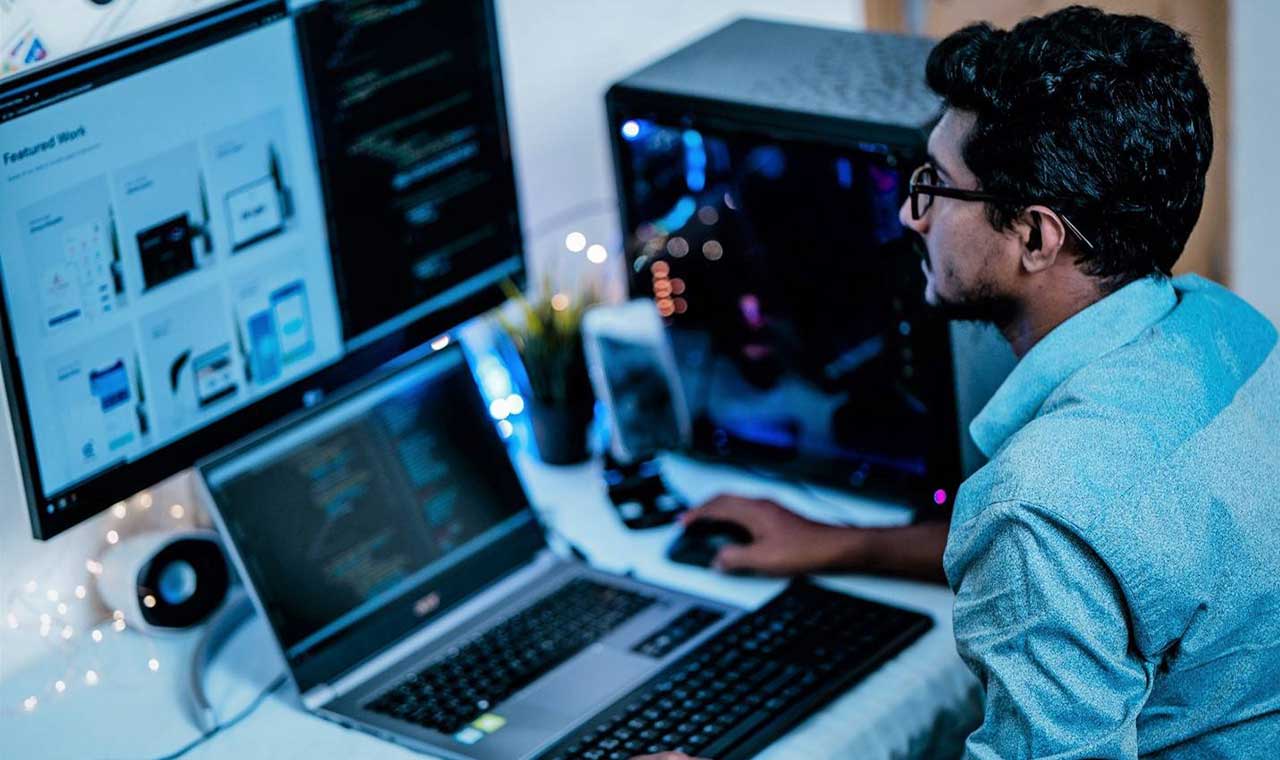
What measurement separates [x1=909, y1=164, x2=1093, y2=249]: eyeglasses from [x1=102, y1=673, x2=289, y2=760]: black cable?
27.6 inches

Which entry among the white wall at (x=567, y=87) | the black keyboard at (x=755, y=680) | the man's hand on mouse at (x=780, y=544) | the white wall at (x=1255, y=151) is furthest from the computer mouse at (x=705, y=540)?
the white wall at (x=1255, y=151)

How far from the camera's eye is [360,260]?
5.32 feet

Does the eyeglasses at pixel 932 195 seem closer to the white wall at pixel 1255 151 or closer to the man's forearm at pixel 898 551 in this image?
the man's forearm at pixel 898 551

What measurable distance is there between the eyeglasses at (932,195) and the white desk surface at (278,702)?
40 centimetres

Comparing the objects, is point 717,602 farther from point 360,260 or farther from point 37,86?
point 37,86

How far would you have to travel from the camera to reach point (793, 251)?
5.88ft

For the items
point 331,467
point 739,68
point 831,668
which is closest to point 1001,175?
point 831,668

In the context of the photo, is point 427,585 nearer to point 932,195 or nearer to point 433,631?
point 433,631

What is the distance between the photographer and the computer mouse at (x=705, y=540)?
5.47 ft

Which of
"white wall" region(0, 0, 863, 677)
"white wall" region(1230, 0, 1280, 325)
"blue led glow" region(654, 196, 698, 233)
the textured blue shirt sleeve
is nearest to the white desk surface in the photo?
the textured blue shirt sleeve

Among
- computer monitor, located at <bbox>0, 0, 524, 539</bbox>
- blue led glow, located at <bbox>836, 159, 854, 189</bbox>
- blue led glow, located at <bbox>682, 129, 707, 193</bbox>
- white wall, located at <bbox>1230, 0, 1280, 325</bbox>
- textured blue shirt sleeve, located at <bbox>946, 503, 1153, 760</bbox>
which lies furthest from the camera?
white wall, located at <bbox>1230, 0, 1280, 325</bbox>

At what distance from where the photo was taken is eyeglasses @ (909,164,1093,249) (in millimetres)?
1250

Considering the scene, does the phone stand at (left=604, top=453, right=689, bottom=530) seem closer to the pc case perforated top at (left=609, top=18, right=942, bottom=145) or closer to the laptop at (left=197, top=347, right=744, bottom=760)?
the laptop at (left=197, top=347, right=744, bottom=760)

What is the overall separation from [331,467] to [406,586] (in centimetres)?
13
